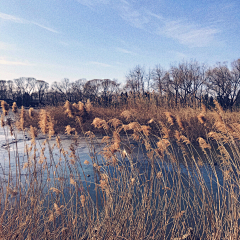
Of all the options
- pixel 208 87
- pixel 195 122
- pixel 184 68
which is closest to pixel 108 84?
pixel 184 68

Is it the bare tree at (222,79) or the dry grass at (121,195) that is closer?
the dry grass at (121,195)

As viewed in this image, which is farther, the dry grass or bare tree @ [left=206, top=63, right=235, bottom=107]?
bare tree @ [left=206, top=63, right=235, bottom=107]

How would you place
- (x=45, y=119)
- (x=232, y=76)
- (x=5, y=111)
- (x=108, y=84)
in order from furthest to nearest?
(x=108, y=84) → (x=232, y=76) → (x=5, y=111) → (x=45, y=119)

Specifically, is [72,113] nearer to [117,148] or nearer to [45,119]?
[45,119]

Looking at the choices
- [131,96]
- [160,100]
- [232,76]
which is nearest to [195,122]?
[160,100]

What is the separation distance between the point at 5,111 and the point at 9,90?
5023 centimetres

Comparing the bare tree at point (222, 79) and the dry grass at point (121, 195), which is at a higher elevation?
the bare tree at point (222, 79)

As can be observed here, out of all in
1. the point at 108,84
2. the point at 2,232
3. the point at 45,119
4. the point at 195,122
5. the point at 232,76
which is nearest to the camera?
the point at 2,232

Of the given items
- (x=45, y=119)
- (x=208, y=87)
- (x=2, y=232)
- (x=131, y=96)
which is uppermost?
(x=208, y=87)

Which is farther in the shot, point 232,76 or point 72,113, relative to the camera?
point 232,76

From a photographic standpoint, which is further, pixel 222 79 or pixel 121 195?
pixel 222 79

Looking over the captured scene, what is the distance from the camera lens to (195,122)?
859 centimetres

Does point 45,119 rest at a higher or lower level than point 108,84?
lower

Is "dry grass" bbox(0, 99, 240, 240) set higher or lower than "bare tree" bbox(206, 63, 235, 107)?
lower
